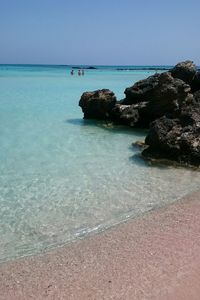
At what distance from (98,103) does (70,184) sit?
26.3 feet

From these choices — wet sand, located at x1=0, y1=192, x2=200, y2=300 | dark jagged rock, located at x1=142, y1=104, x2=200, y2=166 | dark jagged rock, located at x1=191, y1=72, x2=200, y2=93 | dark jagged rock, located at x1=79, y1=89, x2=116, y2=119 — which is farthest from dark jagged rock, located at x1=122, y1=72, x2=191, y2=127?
wet sand, located at x1=0, y1=192, x2=200, y2=300

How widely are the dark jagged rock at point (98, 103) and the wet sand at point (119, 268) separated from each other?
385 inches

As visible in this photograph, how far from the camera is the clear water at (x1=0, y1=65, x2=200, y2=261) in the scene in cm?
621

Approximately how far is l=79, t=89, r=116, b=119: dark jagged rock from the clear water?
194cm

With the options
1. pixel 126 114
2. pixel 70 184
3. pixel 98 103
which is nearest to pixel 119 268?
pixel 70 184

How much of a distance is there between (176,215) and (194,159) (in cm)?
320

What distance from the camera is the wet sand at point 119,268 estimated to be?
443 cm

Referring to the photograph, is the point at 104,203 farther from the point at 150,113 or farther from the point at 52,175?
the point at 150,113

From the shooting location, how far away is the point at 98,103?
15.9 metres

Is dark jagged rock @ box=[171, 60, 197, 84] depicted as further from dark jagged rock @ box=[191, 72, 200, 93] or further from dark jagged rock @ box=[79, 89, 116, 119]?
dark jagged rock @ box=[79, 89, 116, 119]

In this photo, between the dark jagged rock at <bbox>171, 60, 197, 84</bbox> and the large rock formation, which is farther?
the dark jagged rock at <bbox>171, 60, 197, 84</bbox>

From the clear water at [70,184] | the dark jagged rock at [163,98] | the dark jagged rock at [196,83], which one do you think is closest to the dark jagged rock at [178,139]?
the clear water at [70,184]

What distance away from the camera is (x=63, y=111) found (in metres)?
19.4

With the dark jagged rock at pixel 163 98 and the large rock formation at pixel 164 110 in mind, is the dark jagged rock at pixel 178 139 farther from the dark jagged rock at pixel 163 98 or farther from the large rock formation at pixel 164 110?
the dark jagged rock at pixel 163 98
